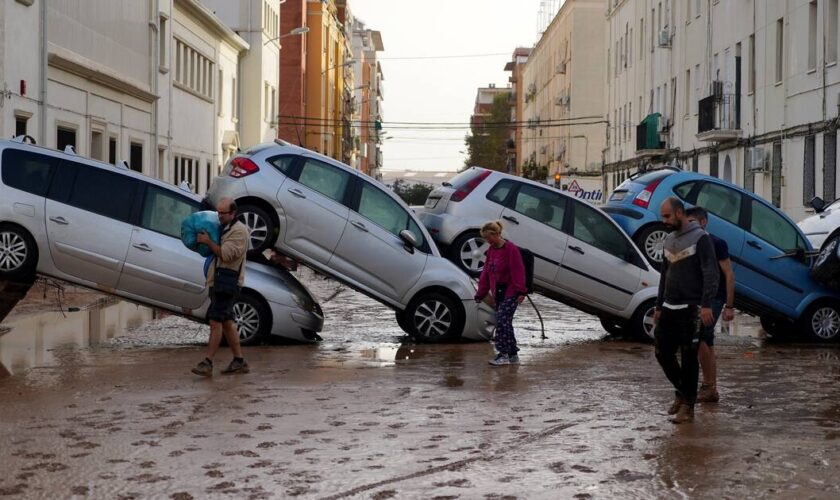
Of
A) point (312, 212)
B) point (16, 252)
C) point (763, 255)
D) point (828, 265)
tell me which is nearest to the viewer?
point (16, 252)

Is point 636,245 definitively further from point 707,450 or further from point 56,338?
point 707,450

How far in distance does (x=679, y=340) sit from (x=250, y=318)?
6162mm

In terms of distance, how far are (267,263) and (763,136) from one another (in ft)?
74.1

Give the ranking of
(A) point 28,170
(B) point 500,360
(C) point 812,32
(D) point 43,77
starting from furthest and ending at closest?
(C) point 812,32
(D) point 43,77
(A) point 28,170
(B) point 500,360

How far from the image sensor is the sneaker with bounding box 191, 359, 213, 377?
12.5 m

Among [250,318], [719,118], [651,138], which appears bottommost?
[250,318]

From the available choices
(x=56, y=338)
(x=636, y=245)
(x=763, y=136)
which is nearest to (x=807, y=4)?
(x=763, y=136)

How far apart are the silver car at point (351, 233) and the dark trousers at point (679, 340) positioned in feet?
19.3

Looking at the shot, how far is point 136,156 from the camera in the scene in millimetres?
38219

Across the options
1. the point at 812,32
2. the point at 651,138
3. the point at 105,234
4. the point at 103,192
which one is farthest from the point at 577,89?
the point at 105,234

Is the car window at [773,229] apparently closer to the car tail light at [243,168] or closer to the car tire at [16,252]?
the car tail light at [243,168]

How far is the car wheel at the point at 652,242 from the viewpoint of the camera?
18.8 metres

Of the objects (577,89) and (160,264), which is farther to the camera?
(577,89)

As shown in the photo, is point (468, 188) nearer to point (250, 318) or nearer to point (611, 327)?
point (611, 327)
